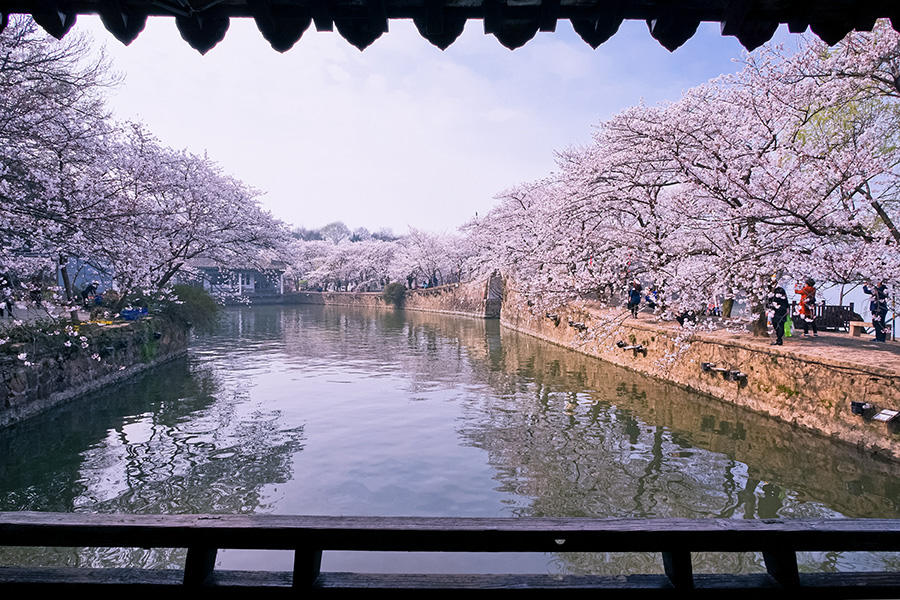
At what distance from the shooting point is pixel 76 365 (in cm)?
1417

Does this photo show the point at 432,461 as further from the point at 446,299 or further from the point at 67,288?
the point at 446,299

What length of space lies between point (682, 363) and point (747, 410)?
3080 mm

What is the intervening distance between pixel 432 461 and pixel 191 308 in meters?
16.6

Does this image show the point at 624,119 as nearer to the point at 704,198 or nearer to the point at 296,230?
the point at 704,198

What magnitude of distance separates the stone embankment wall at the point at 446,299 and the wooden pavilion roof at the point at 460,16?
4105cm

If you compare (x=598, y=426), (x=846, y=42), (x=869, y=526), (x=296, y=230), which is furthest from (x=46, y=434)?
(x=296, y=230)

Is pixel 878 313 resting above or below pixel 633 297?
below

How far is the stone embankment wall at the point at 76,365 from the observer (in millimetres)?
11531

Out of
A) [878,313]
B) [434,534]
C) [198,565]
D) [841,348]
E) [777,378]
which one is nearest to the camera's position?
[434,534]

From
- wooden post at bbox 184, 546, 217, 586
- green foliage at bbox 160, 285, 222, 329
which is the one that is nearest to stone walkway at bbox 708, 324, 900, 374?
wooden post at bbox 184, 546, 217, 586

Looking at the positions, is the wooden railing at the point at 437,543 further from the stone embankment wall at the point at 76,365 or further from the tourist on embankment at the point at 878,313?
the tourist on embankment at the point at 878,313

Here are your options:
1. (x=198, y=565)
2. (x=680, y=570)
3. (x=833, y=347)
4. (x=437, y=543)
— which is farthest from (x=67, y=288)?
(x=833, y=347)

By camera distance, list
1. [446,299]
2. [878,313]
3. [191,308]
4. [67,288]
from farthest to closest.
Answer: [446,299] → [191,308] → [67,288] → [878,313]

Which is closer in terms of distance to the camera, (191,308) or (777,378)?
(777,378)
